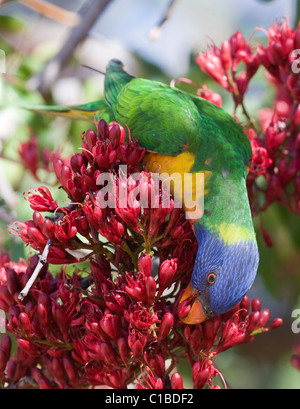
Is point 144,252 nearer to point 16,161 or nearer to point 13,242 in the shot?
point 13,242

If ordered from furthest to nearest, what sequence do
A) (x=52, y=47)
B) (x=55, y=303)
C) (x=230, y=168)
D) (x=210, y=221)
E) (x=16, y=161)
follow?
(x=52, y=47) → (x=16, y=161) → (x=230, y=168) → (x=210, y=221) → (x=55, y=303)

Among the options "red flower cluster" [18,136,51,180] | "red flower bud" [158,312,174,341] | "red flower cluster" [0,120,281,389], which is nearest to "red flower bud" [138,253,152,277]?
"red flower cluster" [0,120,281,389]

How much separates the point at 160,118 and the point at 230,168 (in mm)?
412

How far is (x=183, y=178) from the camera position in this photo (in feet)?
7.93

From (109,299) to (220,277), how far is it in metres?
0.43

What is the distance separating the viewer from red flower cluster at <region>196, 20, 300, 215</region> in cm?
266

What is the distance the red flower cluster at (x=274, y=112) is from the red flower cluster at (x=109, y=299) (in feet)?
2.24

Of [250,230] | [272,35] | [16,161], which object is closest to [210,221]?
[250,230]

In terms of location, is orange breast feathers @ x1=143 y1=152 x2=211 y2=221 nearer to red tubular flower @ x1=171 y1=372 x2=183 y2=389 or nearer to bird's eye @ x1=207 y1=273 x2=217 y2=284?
bird's eye @ x1=207 y1=273 x2=217 y2=284

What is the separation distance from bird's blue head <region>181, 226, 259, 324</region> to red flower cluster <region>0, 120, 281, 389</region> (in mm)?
68

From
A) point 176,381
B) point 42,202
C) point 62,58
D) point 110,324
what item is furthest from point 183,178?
point 62,58

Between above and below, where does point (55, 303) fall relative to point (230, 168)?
below

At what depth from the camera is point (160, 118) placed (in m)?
2.51

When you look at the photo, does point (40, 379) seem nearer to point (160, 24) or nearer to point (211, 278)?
point (211, 278)
